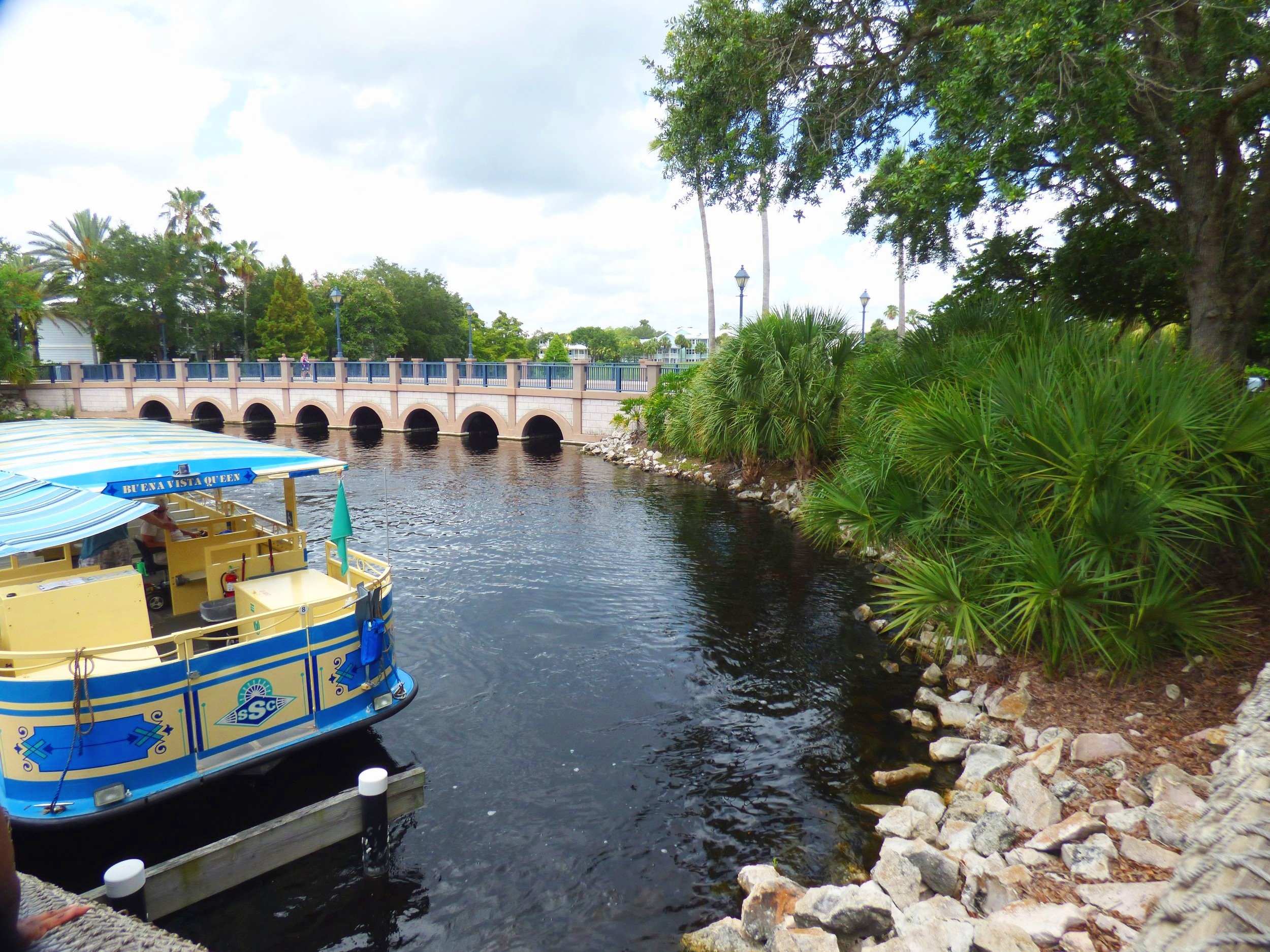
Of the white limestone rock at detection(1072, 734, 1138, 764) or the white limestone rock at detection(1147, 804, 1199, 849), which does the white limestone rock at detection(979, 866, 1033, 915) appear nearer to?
the white limestone rock at detection(1147, 804, 1199, 849)

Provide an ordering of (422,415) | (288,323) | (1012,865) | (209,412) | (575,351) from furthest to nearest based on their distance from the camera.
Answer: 1. (575,351)
2. (288,323)
3. (209,412)
4. (422,415)
5. (1012,865)

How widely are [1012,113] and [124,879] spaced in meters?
11.6

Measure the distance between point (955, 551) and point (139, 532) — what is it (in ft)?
32.1

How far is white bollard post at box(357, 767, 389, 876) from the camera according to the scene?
5.66 metres

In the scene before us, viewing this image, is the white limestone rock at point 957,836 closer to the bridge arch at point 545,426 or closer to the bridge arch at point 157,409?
the bridge arch at point 545,426

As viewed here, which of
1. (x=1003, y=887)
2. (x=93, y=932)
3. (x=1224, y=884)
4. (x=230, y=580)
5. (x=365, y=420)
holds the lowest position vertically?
(x=1003, y=887)

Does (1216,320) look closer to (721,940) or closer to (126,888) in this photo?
(721,940)

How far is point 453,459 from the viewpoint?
30.5 meters

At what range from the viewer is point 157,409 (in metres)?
49.8

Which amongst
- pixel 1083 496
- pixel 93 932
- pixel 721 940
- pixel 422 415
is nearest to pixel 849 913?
pixel 721 940

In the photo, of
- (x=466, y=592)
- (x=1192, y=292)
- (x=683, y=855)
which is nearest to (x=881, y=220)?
(x=1192, y=292)

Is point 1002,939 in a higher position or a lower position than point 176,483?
lower

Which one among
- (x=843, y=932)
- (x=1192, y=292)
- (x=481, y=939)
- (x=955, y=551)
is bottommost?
(x=481, y=939)

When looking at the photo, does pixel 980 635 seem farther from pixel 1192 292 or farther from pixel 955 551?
pixel 1192 292
